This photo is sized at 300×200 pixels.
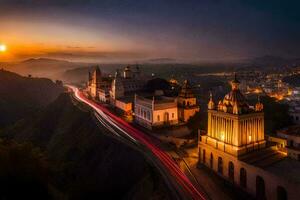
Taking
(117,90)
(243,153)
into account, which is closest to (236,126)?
(243,153)

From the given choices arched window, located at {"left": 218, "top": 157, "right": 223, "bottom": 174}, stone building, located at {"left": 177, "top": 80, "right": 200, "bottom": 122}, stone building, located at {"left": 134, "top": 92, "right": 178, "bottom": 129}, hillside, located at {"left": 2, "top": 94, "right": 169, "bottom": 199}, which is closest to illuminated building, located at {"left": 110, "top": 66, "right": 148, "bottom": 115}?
hillside, located at {"left": 2, "top": 94, "right": 169, "bottom": 199}

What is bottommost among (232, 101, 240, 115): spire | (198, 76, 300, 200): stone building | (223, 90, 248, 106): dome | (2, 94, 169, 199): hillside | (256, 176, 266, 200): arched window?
(2, 94, 169, 199): hillside

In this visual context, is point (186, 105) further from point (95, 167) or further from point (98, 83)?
point (98, 83)

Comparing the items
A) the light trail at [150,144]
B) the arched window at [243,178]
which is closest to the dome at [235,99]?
the arched window at [243,178]

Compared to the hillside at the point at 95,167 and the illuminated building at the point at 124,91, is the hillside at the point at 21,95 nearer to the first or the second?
the hillside at the point at 95,167

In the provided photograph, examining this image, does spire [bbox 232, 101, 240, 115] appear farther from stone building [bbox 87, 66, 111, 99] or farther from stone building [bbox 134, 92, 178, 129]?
stone building [bbox 87, 66, 111, 99]

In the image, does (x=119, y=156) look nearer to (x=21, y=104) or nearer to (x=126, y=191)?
(x=126, y=191)
